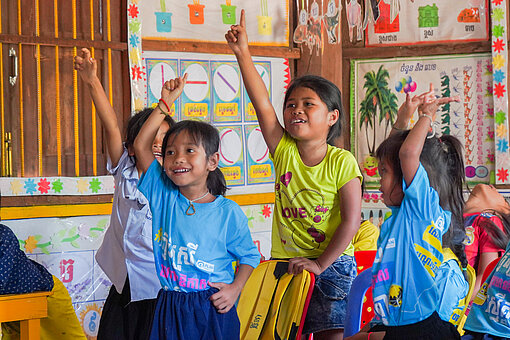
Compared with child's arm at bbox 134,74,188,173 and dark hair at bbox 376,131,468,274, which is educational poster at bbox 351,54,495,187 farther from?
child's arm at bbox 134,74,188,173

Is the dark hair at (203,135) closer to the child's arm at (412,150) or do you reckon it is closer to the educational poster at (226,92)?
the child's arm at (412,150)

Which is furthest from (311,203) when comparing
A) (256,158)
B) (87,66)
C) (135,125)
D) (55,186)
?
(256,158)

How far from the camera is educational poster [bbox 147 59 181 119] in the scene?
3.62 metres

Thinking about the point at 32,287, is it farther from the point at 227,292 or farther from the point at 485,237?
the point at 485,237

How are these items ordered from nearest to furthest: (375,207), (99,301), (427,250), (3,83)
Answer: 1. (427,250)
2. (3,83)
3. (99,301)
4. (375,207)

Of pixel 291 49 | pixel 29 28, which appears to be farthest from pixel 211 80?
pixel 29 28

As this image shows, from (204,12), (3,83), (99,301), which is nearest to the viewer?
(3,83)

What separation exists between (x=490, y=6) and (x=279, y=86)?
129 centimetres

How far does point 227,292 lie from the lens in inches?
74.8

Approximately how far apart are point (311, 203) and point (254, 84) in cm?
43

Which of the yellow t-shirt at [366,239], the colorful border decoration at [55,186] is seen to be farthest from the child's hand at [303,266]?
the colorful border decoration at [55,186]

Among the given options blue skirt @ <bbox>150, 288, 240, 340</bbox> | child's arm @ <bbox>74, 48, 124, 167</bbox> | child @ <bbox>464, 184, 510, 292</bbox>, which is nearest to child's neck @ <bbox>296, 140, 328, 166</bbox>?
blue skirt @ <bbox>150, 288, 240, 340</bbox>

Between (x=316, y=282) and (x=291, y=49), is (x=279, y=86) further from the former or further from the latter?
(x=316, y=282)

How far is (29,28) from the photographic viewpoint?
3.28 m
